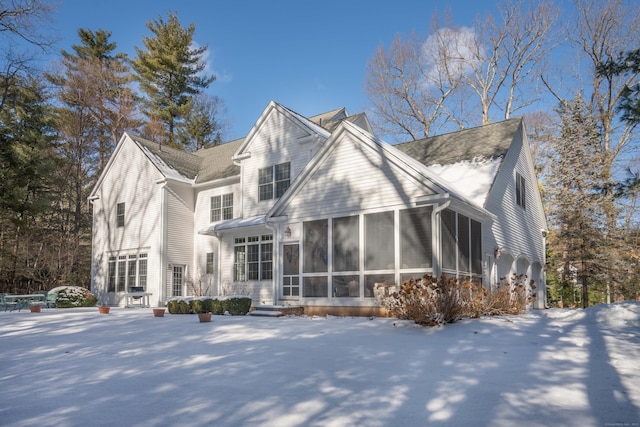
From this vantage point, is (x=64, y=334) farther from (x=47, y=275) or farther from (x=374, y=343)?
(x=47, y=275)

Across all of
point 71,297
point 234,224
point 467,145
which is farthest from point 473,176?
point 71,297

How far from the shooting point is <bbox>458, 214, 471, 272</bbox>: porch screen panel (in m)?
13.4

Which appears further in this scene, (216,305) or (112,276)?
(112,276)

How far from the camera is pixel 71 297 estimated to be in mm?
20344

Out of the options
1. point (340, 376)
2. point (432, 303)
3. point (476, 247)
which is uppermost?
point (476, 247)

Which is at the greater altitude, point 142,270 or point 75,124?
point 75,124

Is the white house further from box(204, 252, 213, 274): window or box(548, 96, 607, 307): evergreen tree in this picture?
box(548, 96, 607, 307): evergreen tree

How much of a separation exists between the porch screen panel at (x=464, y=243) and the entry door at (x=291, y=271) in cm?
491

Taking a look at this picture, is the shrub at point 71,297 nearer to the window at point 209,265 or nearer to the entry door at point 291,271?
the window at point 209,265

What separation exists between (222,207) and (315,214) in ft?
27.3

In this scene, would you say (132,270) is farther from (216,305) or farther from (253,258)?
(216,305)

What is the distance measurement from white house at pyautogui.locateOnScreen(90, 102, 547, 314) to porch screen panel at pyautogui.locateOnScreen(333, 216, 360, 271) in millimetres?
41

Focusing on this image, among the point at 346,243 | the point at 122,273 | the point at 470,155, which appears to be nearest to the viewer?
the point at 346,243

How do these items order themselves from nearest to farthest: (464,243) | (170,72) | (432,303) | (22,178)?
(432,303)
(464,243)
(22,178)
(170,72)
